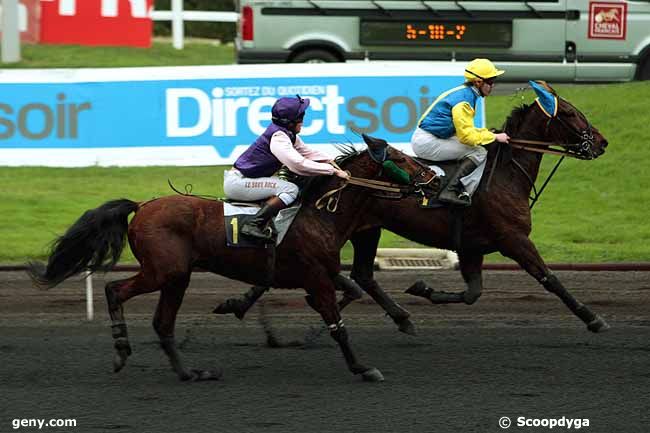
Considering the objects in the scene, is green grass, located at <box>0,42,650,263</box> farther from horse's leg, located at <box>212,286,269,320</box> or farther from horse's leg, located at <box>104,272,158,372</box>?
horse's leg, located at <box>104,272,158,372</box>

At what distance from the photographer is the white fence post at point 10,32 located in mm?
22500

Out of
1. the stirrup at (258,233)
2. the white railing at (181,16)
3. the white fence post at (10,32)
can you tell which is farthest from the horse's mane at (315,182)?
the white railing at (181,16)

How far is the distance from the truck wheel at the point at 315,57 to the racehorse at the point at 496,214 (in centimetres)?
1001

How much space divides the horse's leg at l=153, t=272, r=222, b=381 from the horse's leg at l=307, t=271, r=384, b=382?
862mm

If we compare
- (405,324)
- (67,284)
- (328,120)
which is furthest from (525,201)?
(328,120)

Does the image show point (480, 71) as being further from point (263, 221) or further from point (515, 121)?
point (263, 221)

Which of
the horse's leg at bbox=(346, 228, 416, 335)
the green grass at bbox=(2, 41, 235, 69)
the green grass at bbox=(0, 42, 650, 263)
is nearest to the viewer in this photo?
the horse's leg at bbox=(346, 228, 416, 335)

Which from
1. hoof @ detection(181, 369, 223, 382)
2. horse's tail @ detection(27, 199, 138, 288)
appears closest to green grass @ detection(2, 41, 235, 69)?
horse's tail @ detection(27, 199, 138, 288)

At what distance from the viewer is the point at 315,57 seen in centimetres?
2019

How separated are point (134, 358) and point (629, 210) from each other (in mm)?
8373

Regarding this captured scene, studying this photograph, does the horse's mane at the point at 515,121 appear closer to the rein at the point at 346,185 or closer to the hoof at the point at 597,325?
the hoof at the point at 597,325

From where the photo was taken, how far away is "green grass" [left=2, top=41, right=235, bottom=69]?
24219 millimetres

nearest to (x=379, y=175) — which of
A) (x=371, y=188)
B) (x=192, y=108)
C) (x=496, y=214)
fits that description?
(x=371, y=188)

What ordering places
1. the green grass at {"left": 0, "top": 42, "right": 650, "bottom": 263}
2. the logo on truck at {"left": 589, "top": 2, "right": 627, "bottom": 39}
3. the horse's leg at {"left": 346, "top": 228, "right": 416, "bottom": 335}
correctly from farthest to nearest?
the logo on truck at {"left": 589, "top": 2, "right": 627, "bottom": 39}
the green grass at {"left": 0, "top": 42, "right": 650, "bottom": 263}
the horse's leg at {"left": 346, "top": 228, "right": 416, "bottom": 335}
